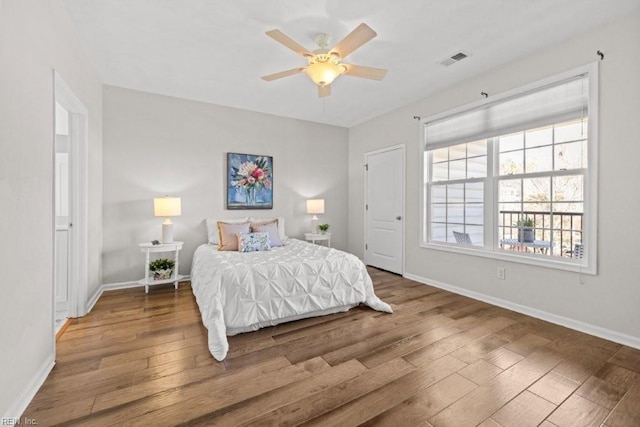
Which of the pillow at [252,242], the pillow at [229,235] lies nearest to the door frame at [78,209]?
the pillow at [229,235]

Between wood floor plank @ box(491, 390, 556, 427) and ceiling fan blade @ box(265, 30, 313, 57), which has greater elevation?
ceiling fan blade @ box(265, 30, 313, 57)

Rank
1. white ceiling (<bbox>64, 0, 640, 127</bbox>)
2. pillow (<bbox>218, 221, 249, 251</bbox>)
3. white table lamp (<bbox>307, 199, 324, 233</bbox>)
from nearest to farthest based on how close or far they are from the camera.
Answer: white ceiling (<bbox>64, 0, 640, 127</bbox>)
pillow (<bbox>218, 221, 249, 251</bbox>)
white table lamp (<bbox>307, 199, 324, 233</bbox>)

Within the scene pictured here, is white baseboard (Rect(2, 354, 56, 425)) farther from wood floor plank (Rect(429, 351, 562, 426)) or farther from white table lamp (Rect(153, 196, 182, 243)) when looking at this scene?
wood floor plank (Rect(429, 351, 562, 426))

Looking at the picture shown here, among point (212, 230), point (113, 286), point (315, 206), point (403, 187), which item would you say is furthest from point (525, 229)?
point (113, 286)

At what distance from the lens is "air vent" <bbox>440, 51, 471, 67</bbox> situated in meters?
2.96

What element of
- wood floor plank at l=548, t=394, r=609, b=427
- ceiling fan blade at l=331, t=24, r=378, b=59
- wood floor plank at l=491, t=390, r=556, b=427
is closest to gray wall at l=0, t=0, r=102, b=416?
ceiling fan blade at l=331, t=24, r=378, b=59

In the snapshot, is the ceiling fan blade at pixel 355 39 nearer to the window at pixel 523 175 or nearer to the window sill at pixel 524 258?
the window at pixel 523 175

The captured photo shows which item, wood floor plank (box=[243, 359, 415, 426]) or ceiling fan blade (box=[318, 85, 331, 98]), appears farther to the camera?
ceiling fan blade (box=[318, 85, 331, 98])

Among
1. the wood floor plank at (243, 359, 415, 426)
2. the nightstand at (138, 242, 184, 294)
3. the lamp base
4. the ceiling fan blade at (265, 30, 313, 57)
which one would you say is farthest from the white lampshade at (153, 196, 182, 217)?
the wood floor plank at (243, 359, 415, 426)

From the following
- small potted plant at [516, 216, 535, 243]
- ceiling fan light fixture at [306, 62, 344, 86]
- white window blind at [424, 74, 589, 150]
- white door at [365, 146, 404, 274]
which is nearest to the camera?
ceiling fan light fixture at [306, 62, 344, 86]

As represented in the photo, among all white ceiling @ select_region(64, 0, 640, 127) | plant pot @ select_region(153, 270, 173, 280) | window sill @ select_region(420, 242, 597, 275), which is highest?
white ceiling @ select_region(64, 0, 640, 127)

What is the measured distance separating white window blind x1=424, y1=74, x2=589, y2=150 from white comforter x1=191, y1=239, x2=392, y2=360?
7.07ft

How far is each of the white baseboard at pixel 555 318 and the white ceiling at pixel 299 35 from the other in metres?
2.62

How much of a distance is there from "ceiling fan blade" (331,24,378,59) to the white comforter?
194 centimetres
